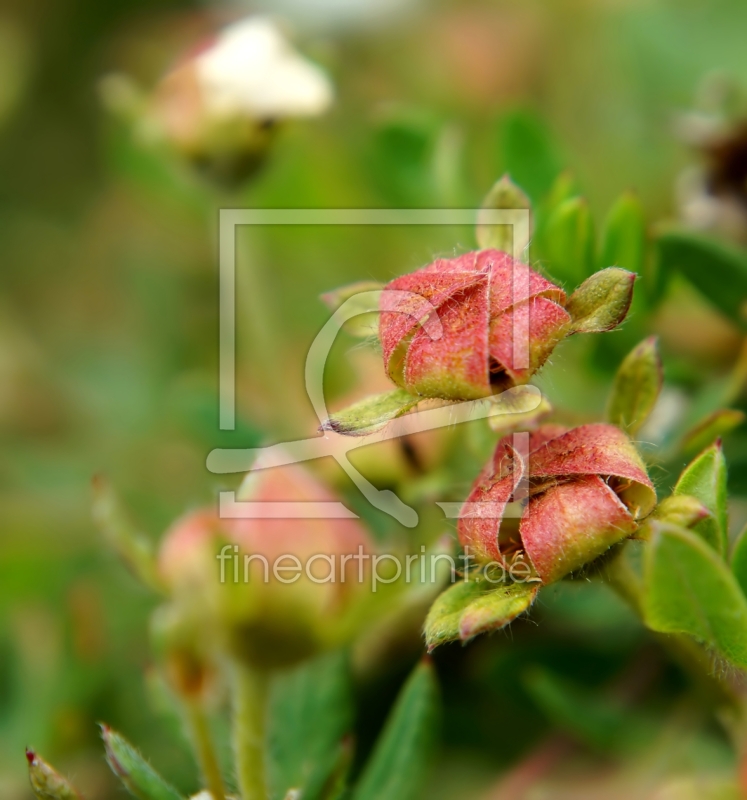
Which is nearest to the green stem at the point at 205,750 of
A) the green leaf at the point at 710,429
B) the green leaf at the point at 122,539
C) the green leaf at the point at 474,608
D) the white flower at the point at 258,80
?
the green leaf at the point at 122,539

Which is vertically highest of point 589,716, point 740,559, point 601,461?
point 601,461

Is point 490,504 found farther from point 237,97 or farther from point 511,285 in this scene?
point 237,97

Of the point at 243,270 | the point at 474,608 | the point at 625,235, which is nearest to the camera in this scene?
the point at 474,608

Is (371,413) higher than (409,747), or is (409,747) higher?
(371,413)

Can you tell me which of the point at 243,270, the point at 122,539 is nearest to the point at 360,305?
the point at 122,539

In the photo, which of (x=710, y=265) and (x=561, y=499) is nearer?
(x=561, y=499)

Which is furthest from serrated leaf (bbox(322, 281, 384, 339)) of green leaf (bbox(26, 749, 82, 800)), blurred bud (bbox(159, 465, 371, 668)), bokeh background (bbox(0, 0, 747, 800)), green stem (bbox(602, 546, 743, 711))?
green leaf (bbox(26, 749, 82, 800))
